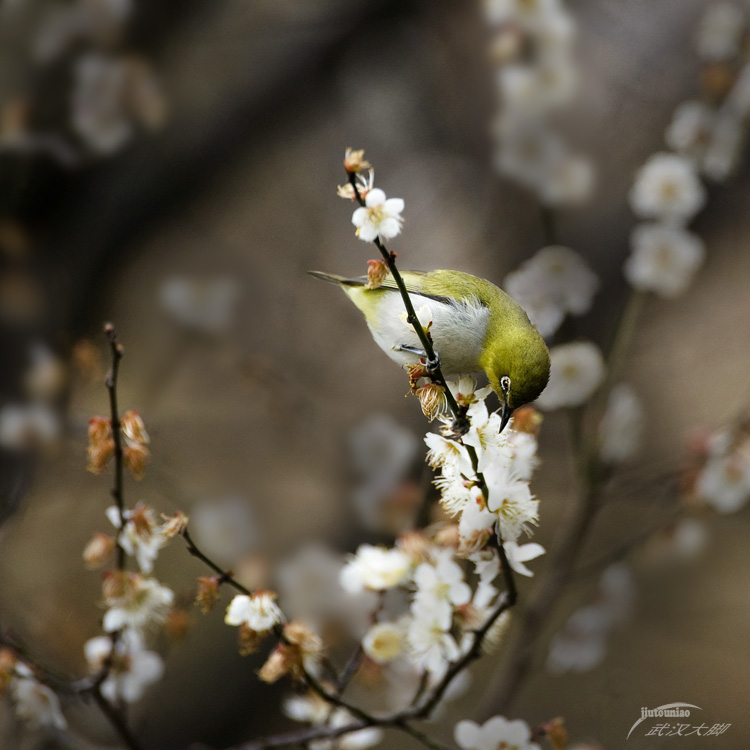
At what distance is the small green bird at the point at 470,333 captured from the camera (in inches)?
36.7

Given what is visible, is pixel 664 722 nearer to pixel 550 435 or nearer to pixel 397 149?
pixel 550 435

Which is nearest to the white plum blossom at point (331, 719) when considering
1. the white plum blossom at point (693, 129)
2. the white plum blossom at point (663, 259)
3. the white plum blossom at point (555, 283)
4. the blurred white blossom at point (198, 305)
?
the white plum blossom at point (555, 283)

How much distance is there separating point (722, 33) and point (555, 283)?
90cm

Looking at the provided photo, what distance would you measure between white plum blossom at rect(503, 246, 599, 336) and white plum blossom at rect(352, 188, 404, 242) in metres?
0.82

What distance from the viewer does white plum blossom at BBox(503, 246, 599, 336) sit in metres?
1.45

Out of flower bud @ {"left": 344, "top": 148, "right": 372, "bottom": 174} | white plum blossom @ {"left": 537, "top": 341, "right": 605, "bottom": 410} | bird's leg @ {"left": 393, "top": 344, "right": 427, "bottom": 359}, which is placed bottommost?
flower bud @ {"left": 344, "top": 148, "right": 372, "bottom": 174}

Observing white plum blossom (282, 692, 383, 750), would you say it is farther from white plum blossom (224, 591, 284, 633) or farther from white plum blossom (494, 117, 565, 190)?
white plum blossom (494, 117, 565, 190)

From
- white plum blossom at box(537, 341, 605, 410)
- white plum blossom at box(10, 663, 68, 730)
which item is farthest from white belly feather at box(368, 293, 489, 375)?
white plum blossom at box(10, 663, 68, 730)

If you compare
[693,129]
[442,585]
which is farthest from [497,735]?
[693,129]

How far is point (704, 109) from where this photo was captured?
1.75m

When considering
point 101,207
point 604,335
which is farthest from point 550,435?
point 101,207

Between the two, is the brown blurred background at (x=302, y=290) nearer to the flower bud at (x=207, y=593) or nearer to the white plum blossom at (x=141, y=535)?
the white plum blossom at (x=141, y=535)

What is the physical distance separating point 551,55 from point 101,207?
4.25 feet

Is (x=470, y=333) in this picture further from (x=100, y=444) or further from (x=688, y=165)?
(x=688, y=165)
